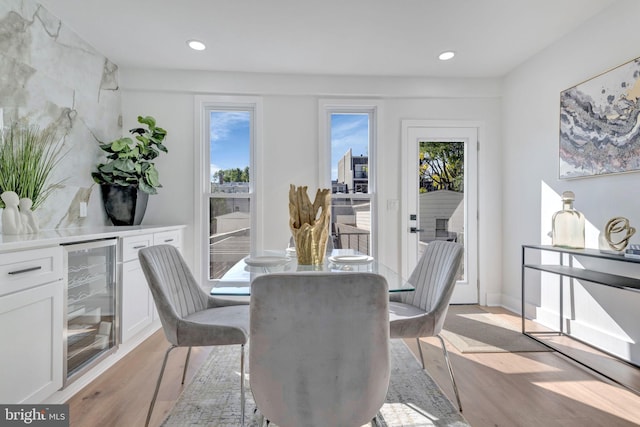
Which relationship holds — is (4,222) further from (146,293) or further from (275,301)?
(275,301)

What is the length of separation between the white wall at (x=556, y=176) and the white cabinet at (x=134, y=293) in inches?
144

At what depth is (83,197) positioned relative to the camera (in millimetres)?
2818

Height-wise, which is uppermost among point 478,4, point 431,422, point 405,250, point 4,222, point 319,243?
point 478,4

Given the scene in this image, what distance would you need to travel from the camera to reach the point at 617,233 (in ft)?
7.30

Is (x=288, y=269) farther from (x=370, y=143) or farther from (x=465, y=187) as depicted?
(x=465, y=187)

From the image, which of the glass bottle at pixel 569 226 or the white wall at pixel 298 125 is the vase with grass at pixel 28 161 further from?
the glass bottle at pixel 569 226

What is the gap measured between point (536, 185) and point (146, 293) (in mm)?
3809

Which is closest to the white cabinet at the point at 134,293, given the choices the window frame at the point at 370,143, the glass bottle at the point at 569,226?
the window frame at the point at 370,143

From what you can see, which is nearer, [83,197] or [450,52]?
[83,197]

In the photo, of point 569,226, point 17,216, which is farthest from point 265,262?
point 569,226

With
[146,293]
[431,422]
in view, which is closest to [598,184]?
[431,422]

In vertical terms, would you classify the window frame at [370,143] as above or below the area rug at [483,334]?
above

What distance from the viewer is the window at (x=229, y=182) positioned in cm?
363

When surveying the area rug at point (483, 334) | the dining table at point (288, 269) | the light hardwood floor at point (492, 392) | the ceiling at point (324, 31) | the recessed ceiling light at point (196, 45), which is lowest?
the light hardwood floor at point (492, 392)
